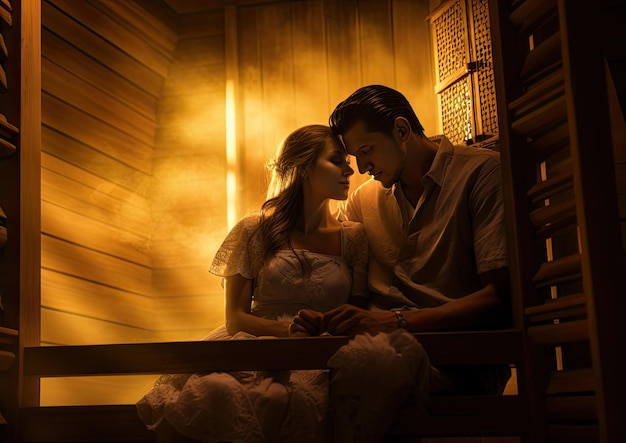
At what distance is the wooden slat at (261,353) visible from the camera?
2189mm

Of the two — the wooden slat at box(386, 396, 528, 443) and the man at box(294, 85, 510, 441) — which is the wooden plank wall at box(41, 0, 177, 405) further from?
the wooden slat at box(386, 396, 528, 443)

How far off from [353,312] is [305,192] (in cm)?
91

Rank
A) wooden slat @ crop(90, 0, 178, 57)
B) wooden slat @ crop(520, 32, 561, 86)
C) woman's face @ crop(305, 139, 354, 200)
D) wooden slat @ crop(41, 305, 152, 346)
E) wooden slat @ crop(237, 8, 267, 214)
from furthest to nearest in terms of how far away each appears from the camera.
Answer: wooden slat @ crop(237, 8, 267, 214), wooden slat @ crop(90, 0, 178, 57), wooden slat @ crop(41, 305, 152, 346), woman's face @ crop(305, 139, 354, 200), wooden slat @ crop(520, 32, 561, 86)

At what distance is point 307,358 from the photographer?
2.20 m

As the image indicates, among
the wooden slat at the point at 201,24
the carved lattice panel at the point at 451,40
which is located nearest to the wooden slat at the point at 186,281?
the wooden slat at the point at 201,24

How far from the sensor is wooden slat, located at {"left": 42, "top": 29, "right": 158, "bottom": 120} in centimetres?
370

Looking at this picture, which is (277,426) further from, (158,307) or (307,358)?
(158,307)

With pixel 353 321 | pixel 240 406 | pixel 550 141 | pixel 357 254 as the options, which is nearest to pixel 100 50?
pixel 357 254

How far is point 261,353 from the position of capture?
2219 millimetres

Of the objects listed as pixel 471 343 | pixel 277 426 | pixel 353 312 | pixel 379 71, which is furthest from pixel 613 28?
pixel 379 71

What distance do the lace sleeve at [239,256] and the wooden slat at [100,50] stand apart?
1342 millimetres

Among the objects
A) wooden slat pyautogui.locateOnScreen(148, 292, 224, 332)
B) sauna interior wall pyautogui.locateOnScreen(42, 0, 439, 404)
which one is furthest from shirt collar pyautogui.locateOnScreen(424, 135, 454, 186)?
wooden slat pyautogui.locateOnScreen(148, 292, 224, 332)

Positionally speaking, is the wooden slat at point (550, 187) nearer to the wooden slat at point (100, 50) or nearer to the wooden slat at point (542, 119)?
the wooden slat at point (542, 119)

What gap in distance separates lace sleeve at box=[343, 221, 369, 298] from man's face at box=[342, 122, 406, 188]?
0.26 metres
